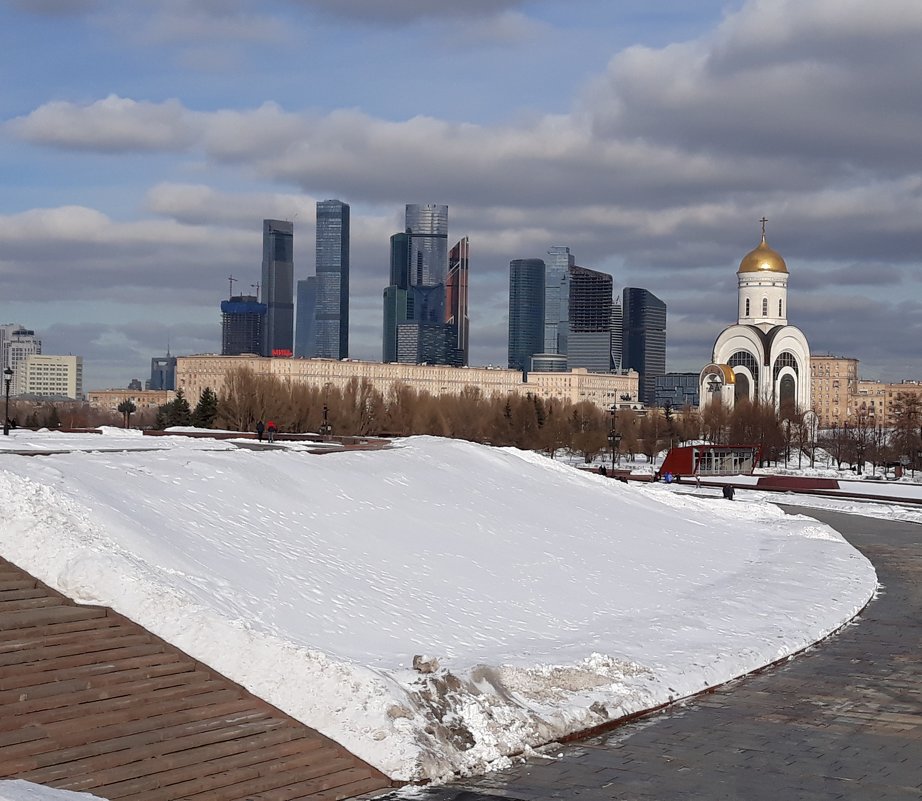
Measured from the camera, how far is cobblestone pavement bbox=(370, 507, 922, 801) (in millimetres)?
9711

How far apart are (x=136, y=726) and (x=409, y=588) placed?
21.8 feet

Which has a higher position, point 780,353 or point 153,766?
point 780,353

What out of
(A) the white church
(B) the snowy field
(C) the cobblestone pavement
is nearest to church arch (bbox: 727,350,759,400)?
(A) the white church

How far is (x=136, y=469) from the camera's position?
1723cm

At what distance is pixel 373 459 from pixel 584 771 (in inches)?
575

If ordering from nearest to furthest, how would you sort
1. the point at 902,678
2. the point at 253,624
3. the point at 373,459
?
the point at 253,624 < the point at 902,678 < the point at 373,459

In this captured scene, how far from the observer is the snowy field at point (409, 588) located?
1100cm

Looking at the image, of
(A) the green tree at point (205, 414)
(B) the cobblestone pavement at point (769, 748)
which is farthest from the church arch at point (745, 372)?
(B) the cobblestone pavement at point (769, 748)

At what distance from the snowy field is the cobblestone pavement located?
44 centimetres

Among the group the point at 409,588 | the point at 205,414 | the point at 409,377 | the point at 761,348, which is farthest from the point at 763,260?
the point at 409,588

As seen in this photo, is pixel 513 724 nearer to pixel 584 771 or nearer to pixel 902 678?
pixel 584 771

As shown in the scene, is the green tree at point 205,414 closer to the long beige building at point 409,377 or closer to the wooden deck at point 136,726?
the long beige building at point 409,377

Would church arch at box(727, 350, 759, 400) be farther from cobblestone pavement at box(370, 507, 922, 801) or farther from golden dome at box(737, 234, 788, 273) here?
cobblestone pavement at box(370, 507, 922, 801)

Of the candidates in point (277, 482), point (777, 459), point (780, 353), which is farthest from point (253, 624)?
point (780, 353)
